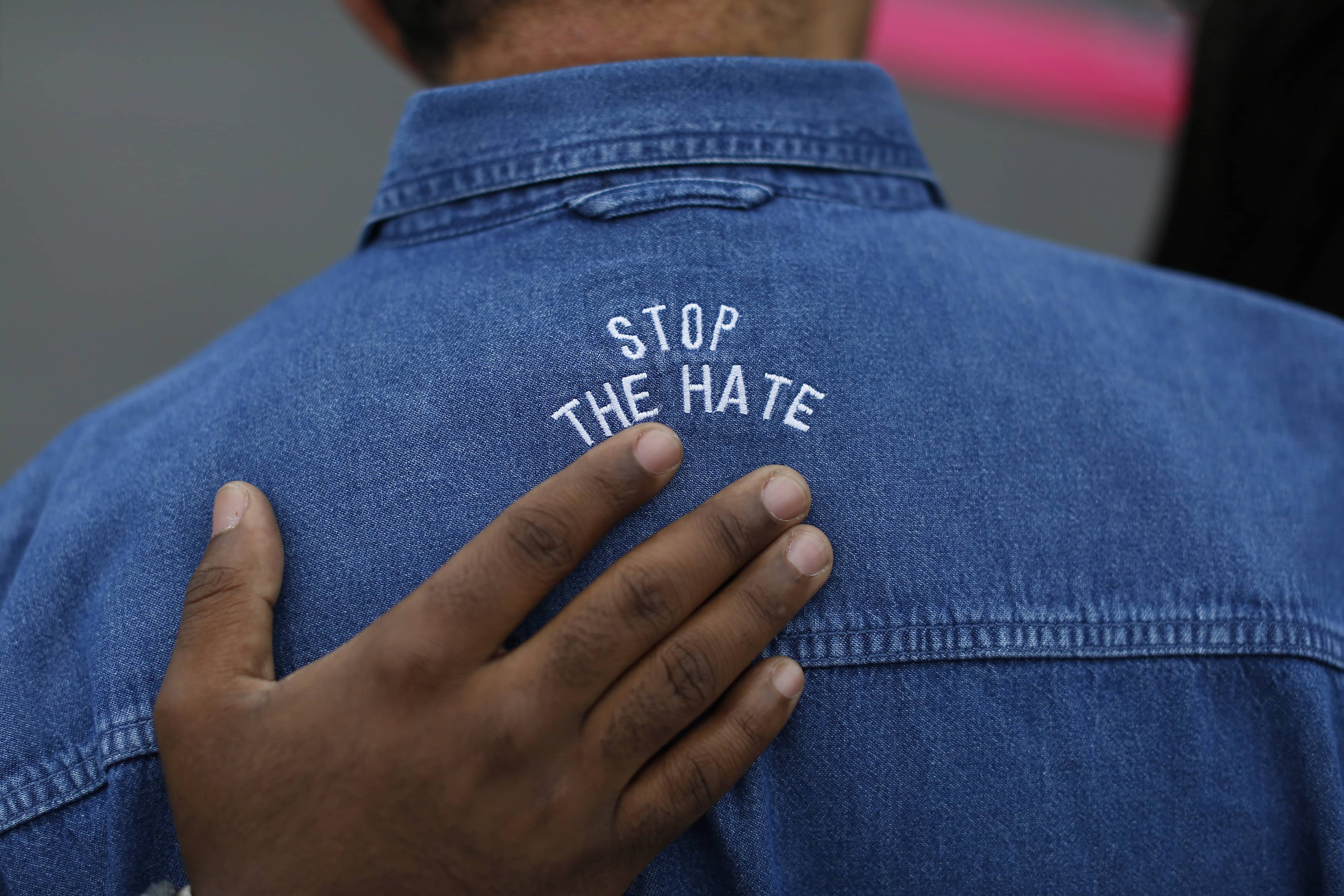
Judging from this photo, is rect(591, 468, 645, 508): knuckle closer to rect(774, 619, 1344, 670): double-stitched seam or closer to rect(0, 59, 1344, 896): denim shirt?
rect(0, 59, 1344, 896): denim shirt

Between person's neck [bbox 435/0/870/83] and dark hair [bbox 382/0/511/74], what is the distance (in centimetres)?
1


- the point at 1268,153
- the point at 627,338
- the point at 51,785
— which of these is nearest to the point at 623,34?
the point at 627,338

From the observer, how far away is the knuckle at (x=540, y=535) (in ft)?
2.50

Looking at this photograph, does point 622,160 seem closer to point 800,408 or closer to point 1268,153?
point 800,408

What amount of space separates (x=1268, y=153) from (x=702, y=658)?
139 centimetres

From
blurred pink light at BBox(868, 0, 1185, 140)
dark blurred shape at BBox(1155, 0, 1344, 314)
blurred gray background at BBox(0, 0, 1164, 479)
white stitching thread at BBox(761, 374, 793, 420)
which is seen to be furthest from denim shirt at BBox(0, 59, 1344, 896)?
blurred pink light at BBox(868, 0, 1185, 140)

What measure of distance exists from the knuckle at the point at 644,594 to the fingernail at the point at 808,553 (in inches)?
3.8

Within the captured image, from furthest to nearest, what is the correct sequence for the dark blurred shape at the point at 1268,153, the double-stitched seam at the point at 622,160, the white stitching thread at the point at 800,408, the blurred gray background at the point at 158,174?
the blurred gray background at the point at 158,174
the dark blurred shape at the point at 1268,153
the double-stitched seam at the point at 622,160
the white stitching thread at the point at 800,408

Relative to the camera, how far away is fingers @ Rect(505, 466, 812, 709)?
769 millimetres

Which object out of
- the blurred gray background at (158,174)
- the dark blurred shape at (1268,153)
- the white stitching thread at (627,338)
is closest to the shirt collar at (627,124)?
the white stitching thread at (627,338)

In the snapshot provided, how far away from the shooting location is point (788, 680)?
2.63 feet

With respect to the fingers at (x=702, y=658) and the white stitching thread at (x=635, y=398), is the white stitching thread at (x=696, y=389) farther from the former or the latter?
the fingers at (x=702, y=658)

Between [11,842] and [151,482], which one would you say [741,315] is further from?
[11,842]

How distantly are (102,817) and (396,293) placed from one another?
0.50 metres
